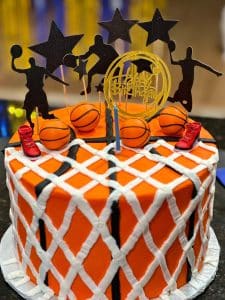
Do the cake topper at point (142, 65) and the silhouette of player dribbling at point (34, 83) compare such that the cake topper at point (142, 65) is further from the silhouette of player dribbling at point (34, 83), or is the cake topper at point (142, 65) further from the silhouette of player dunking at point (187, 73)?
the silhouette of player dribbling at point (34, 83)

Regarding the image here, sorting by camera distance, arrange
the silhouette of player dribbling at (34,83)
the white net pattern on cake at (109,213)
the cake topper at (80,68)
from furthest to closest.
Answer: the cake topper at (80,68), the silhouette of player dribbling at (34,83), the white net pattern on cake at (109,213)

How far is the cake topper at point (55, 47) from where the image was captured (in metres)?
1.71

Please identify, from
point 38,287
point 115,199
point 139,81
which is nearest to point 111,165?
point 115,199

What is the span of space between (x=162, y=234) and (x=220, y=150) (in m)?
0.95

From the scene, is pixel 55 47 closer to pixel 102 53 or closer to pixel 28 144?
pixel 102 53


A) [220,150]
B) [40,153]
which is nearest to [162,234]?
[40,153]

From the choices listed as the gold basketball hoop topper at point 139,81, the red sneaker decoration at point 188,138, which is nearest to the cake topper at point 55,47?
the gold basketball hoop topper at point 139,81

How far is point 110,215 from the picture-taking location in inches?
61.2

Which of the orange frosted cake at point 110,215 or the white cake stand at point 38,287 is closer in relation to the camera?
the orange frosted cake at point 110,215

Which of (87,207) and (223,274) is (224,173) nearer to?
(223,274)

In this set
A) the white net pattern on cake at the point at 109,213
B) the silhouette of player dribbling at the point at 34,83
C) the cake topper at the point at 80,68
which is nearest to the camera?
the white net pattern on cake at the point at 109,213

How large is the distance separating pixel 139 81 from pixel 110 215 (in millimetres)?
475

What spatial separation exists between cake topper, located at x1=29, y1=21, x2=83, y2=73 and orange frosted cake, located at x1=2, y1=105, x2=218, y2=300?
225 mm

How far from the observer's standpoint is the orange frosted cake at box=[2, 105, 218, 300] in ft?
5.16
